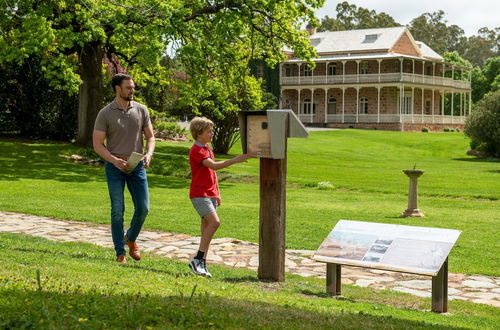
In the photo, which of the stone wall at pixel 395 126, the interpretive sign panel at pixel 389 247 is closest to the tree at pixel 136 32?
the interpretive sign panel at pixel 389 247

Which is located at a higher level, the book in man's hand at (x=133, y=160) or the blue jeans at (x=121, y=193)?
the book in man's hand at (x=133, y=160)

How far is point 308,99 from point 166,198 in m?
51.2

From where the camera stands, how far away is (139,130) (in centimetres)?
788

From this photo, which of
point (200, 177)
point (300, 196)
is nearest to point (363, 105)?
point (300, 196)

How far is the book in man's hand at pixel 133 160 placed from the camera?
7527 millimetres

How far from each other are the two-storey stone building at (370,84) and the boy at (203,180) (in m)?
53.4

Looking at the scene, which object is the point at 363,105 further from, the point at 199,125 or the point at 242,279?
the point at 199,125

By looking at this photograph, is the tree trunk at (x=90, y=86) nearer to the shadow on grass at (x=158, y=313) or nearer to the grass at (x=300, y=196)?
the grass at (x=300, y=196)

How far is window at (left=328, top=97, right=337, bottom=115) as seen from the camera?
2584 inches

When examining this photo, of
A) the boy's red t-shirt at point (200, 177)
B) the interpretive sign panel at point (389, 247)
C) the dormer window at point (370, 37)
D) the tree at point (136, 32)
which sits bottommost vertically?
the interpretive sign panel at point (389, 247)

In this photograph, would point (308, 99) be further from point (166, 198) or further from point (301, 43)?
point (166, 198)

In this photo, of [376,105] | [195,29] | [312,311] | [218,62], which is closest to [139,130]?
[312,311]

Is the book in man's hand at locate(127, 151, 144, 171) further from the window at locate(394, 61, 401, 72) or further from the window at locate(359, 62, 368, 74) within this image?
the window at locate(359, 62, 368, 74)

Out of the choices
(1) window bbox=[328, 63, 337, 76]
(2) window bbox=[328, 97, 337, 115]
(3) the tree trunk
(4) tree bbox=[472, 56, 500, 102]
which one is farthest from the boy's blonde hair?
(4) tree bbox=[472, 56, 500, 102]
